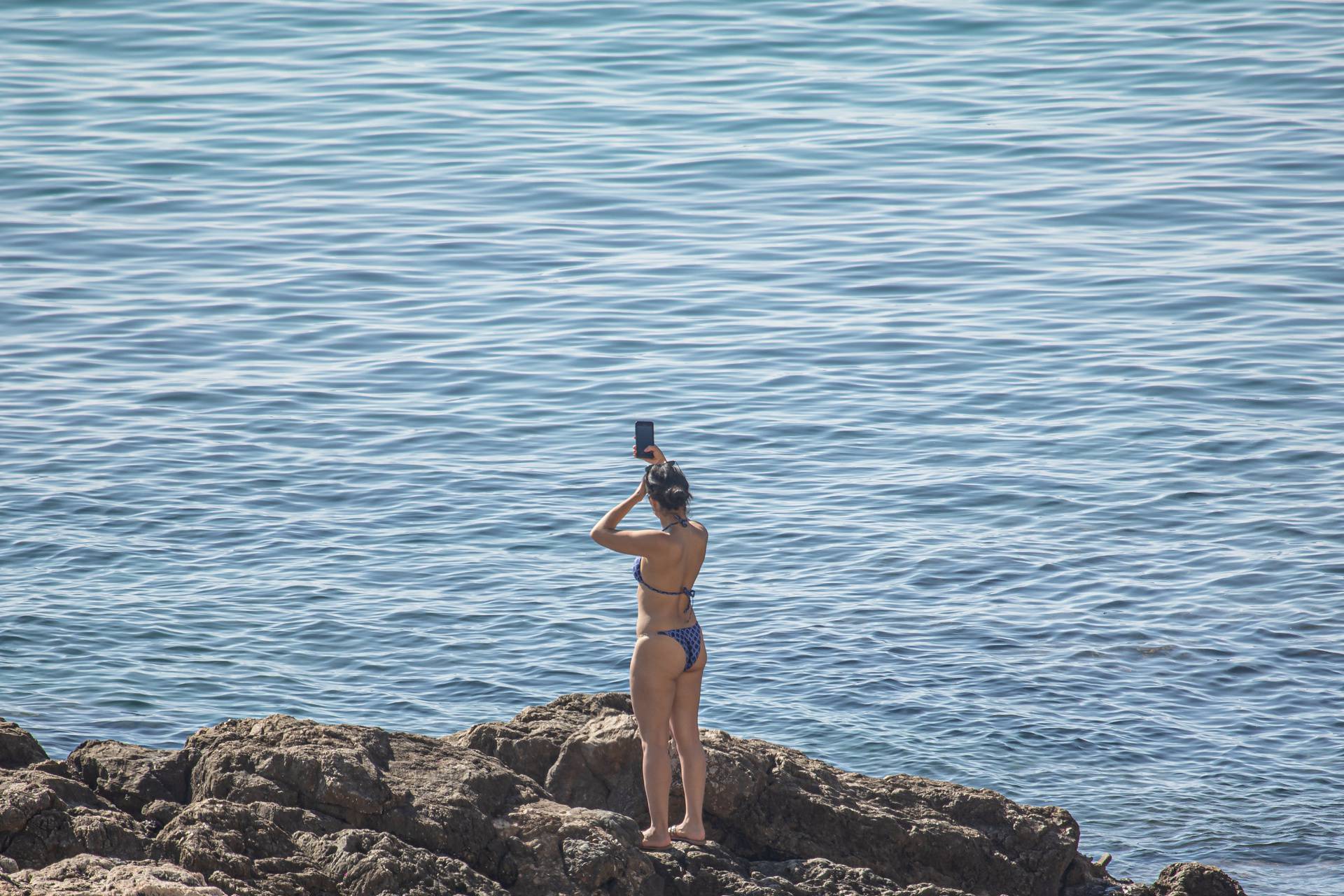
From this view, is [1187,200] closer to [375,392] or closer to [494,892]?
[375,392]

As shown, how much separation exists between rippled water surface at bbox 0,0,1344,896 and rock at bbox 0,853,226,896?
4717 mm

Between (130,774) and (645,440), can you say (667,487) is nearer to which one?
(645,440)

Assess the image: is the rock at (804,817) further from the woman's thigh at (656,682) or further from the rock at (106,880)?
the rock at (106,880)

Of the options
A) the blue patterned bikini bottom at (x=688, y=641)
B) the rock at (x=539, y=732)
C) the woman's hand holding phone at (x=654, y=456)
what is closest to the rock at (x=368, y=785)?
the rock at (x=539, y=732)

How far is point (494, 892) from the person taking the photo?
6734 millimetres

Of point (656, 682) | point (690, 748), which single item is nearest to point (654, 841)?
point (690, 748)

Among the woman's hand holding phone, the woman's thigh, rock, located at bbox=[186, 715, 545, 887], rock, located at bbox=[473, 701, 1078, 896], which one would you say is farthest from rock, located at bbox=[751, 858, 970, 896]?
the woman's hand holding phone

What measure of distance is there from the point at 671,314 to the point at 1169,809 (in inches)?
457

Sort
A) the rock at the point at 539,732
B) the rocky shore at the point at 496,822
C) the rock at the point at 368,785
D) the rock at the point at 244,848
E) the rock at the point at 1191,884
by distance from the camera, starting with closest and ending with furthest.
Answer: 1. the rock at the point at 244,848
2. the rocky shore at the point at 496,822
3. the rock at the point at 368,785
4. the rock at the point at 539,732
5. the rock at the point at 1191,884

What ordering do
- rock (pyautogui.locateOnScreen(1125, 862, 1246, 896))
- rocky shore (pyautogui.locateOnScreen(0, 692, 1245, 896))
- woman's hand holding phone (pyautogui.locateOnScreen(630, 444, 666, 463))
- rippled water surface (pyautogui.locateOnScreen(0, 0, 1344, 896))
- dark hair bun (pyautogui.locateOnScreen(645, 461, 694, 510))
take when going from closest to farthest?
rocky shore (pyautogui.locateOnScreen(0, 692, 1245, 896))
dark hair bun (pyautogui.locateOnScreen(645, 461, 694, 510))
woman's hand holding phone (pyautogui.locateOnScreen(630, 444, 666, 463))
rock (pyautogui.locateOnScreen(1125, 862, 1246, 896))
rippled water surface (pyautogui.locateOnScreen(0, 0, 1344, 896))

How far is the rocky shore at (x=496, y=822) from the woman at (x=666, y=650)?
20 cm

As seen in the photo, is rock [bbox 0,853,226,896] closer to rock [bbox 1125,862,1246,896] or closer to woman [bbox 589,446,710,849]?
woman [bbox 589,446,710,849]

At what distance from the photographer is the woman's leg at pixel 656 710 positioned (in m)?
7.23

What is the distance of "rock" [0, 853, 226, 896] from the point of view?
19.4 ft
